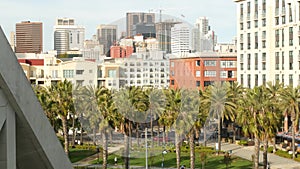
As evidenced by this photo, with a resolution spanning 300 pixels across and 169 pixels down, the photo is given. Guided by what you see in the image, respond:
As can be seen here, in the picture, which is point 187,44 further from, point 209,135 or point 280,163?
point 280,163

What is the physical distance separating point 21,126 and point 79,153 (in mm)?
38357

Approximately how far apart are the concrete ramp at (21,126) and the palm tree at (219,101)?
36931 millimetres

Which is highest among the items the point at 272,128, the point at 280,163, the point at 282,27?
the point at 282,27

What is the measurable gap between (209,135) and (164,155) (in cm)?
699

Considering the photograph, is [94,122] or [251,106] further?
[94,122]

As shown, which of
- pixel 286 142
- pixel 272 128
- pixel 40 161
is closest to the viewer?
pixel 40 161

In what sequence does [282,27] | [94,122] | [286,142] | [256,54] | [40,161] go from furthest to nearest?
[256,54] → [282,27] → [286,142] → [94,122] → [40,161]

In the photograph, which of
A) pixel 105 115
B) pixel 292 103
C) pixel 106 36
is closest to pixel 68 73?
pixel 106 36

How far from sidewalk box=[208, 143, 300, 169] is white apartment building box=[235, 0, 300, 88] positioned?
1038cm

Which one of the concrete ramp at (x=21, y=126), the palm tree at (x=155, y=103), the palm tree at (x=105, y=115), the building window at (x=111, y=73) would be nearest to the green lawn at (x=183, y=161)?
the palm tree at (x=155, y=103)

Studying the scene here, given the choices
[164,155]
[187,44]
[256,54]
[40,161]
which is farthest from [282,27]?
[40,161]

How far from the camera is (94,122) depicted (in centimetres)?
3550

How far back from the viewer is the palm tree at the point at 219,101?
4488cm

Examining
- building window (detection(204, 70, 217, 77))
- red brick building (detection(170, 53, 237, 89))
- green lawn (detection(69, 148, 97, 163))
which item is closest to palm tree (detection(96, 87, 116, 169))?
green lawn (detection(69, 148, 97, 163))
